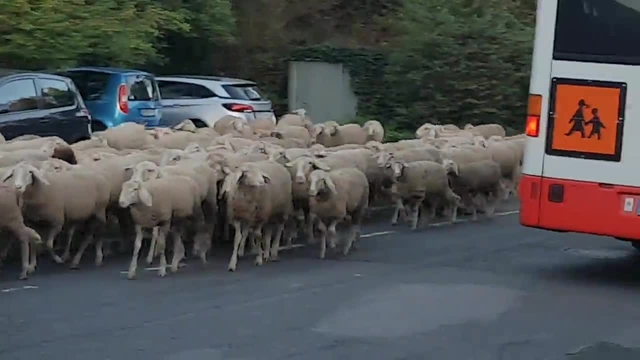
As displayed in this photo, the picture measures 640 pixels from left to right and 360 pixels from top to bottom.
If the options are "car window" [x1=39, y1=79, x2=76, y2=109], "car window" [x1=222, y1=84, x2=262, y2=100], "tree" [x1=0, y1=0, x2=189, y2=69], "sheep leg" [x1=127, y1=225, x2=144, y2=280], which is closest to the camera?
"sheep leg" [x1=127, y1=225, x2=144, y2=280]

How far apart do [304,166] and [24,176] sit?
3.25 metres

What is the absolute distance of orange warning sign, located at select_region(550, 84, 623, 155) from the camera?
11.8 metres

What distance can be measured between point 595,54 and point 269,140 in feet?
23.1

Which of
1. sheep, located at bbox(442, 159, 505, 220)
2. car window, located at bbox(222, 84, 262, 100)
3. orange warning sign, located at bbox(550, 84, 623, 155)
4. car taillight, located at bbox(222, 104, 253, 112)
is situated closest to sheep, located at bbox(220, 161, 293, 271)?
orange warning sign, located at bbox(550, 84, 623, 155)

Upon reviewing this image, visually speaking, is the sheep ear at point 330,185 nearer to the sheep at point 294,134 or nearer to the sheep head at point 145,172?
the sheep head at point 145,172

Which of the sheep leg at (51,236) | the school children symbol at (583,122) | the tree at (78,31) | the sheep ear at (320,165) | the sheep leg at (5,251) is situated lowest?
the sheep leg at (5,251)

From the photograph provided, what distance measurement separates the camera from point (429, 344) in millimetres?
9367

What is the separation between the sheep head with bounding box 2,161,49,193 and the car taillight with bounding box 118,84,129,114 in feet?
28.2

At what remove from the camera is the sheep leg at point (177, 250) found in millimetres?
Answer: 12812

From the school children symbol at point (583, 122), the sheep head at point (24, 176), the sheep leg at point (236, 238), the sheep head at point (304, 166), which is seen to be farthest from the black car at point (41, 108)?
the school children symbol at point (583, 122)

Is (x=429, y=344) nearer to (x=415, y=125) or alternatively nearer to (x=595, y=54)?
(x=595, y=54)

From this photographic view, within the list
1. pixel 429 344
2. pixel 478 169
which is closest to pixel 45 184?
pixel 429 344

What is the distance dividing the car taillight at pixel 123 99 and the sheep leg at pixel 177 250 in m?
8.33

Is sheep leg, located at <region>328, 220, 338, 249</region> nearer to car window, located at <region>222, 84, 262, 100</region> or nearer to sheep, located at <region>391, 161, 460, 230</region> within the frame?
sheep, located at <region>391, 161, 460, 230</region>
